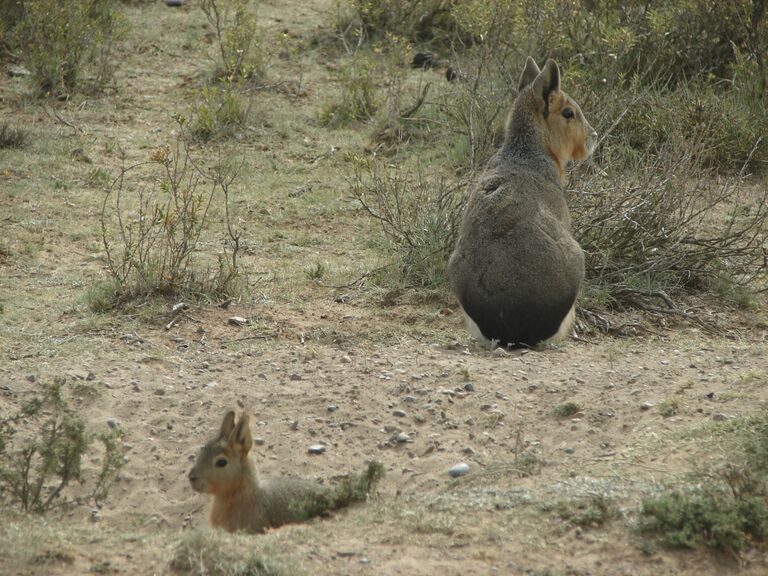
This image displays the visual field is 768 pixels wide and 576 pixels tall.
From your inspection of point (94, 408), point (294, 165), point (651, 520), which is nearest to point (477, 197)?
point (94, 408)

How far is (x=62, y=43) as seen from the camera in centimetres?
1320

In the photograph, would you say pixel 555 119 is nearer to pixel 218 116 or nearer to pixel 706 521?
pixel 706 521

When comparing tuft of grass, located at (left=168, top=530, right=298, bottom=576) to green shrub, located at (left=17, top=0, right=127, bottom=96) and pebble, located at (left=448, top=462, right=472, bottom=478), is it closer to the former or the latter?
pebble, located at (left=448, top=462, right=472, bottom=478)

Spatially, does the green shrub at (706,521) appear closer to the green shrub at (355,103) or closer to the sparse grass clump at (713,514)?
the sparse grass clump at (713,514)

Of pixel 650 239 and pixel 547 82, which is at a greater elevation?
pixel 547 82

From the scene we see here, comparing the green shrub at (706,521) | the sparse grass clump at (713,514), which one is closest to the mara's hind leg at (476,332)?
the sparse grass clump at (713,514)

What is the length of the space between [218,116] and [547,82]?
213 inches

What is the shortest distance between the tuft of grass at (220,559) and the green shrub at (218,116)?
27.5 ft

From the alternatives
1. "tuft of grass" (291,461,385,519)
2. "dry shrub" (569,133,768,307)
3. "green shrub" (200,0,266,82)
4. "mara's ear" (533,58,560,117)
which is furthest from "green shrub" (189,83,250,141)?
"tuft of grass" (291,461,385,519)

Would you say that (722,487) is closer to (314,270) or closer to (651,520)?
(651,520)

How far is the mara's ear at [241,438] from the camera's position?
17.7ft

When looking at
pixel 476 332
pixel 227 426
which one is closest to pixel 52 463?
pixel 227 426

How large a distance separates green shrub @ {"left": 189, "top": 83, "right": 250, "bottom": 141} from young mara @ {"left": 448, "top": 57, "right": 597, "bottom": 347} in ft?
16.6

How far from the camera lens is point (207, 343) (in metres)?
7.71
